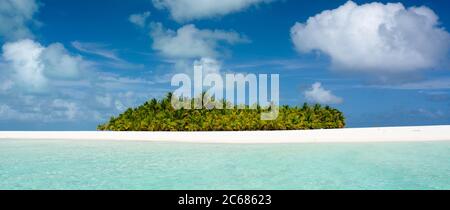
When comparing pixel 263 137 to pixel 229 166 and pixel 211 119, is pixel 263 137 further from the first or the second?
pixel 229 166

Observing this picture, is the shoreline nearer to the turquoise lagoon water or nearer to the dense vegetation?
the turquoise lagoon water

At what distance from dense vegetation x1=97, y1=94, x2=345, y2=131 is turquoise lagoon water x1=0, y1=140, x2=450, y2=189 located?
17.7ft

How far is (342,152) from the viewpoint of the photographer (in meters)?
10.3

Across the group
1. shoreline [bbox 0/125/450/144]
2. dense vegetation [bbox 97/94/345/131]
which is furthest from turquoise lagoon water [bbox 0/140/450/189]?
dense vegetation [bbox 97/94/345/131]

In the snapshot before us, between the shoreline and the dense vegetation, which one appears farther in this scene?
the dense vegetation

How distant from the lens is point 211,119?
17.6 metres

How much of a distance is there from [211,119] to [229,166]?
30.6 feet

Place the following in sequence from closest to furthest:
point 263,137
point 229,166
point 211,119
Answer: point 229,166
point 263,137
point 211,119

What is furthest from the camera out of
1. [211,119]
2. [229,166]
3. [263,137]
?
[211,119]

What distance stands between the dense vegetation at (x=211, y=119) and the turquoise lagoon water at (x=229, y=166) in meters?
5.39

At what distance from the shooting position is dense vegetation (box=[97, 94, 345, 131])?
17.5 metres

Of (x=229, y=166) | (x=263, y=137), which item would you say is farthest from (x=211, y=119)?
(x=229, y=166)
